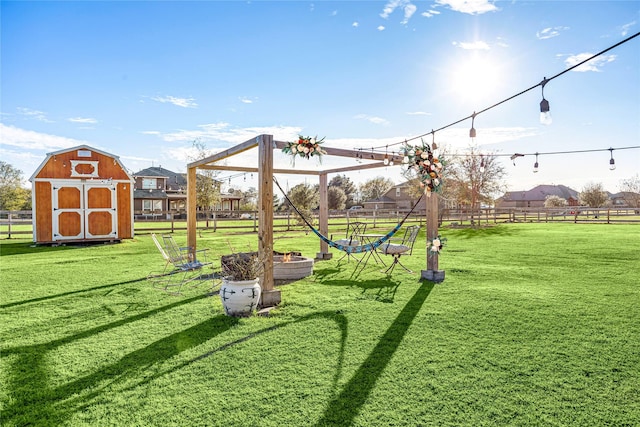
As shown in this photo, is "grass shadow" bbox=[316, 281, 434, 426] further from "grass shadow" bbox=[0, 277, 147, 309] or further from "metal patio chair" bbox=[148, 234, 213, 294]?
"grass shadow" bbox=[0, 277, 147, 309]

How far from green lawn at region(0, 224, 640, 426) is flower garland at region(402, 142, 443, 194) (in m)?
1.53

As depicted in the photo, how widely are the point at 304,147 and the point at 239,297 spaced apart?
221cm

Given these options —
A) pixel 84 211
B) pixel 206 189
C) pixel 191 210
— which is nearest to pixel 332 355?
pixel 191 210

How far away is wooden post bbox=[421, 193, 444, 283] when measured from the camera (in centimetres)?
602

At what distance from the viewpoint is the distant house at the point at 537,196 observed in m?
55.5

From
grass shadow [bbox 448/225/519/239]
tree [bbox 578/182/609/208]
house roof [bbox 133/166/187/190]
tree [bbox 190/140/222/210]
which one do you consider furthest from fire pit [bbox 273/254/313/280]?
tree [bbox 578/182/609/208]

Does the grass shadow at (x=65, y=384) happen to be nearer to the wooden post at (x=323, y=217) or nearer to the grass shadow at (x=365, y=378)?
the grass shadow at (x=365, y=378)

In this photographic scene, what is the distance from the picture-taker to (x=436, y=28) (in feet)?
24.9

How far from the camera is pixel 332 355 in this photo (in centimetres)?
318

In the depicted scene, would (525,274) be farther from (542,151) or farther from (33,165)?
(33,165)

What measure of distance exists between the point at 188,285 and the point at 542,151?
11034mm

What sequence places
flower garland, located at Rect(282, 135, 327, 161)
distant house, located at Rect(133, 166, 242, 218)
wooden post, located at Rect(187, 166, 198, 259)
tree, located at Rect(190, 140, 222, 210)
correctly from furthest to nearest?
distant house, located at Rect(133, 166, 242, 218)
tree, located at Rect(190, 140, 222, 210)
wooden post, located at Rect(187, 166, 198, 259)
flower garland, located at Rect(282, 135, 327, 161)

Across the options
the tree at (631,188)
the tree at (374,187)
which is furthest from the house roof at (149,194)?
the tree at (631,188)

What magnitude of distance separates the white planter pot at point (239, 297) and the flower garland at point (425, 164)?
3071 mm
